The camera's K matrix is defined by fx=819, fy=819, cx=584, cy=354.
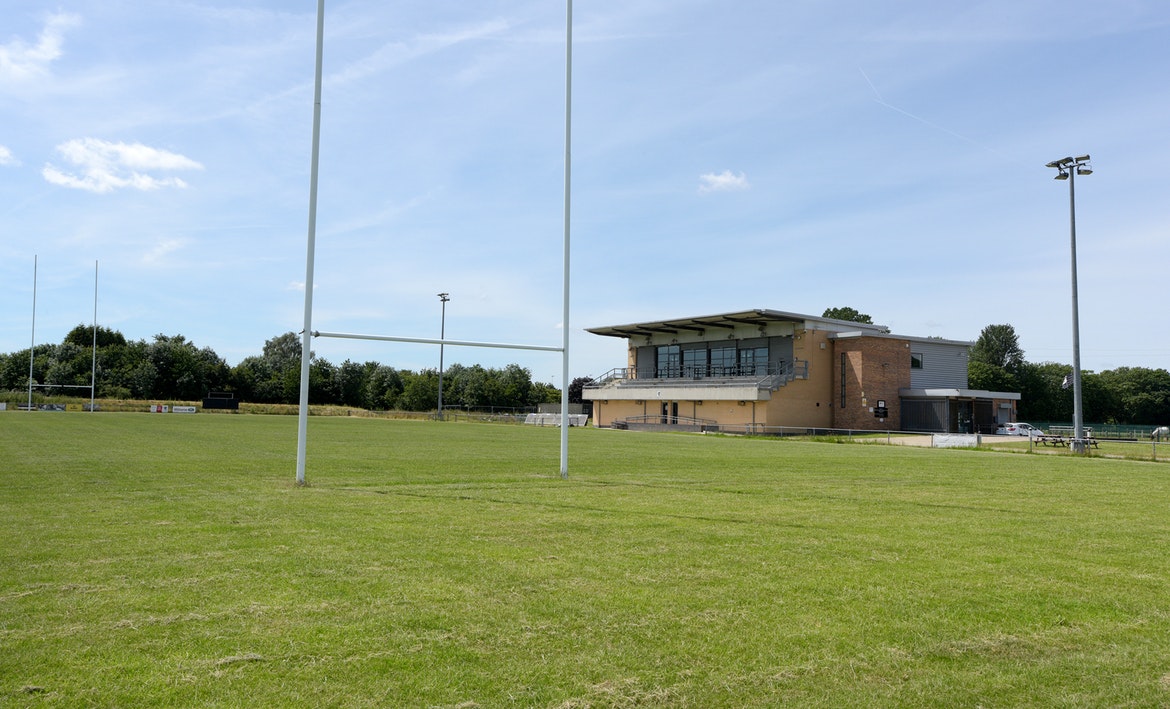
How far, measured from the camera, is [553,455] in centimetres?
2406

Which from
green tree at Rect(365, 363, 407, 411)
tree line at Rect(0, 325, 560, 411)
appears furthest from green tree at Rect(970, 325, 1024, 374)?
green tree at Rect(365, 363, 407, 411)

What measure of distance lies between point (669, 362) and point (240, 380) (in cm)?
6079

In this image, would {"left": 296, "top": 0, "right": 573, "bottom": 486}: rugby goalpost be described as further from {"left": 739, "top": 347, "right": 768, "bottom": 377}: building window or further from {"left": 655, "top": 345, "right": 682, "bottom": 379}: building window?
{"left": 655, "top": 345, "right": 682, "bottom": 379}: building window

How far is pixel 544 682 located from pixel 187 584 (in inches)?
138

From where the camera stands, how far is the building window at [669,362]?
2621 inches

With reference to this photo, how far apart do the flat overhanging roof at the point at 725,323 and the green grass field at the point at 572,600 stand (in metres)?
42.8

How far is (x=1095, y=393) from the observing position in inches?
3981

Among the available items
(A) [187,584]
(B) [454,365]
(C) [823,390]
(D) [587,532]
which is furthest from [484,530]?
(B) [454,365]

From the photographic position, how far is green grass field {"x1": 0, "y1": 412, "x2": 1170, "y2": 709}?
14.2ft

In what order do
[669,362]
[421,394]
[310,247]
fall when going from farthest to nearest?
[421,394] → [669,362] → [310,247]

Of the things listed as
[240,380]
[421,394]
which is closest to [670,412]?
[421,394]

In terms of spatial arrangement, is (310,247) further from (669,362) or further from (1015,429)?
(669,362)

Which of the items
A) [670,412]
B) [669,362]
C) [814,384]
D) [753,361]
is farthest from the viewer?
[669,362]

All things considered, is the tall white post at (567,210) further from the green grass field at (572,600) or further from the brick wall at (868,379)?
the brick wall at (868,379)
